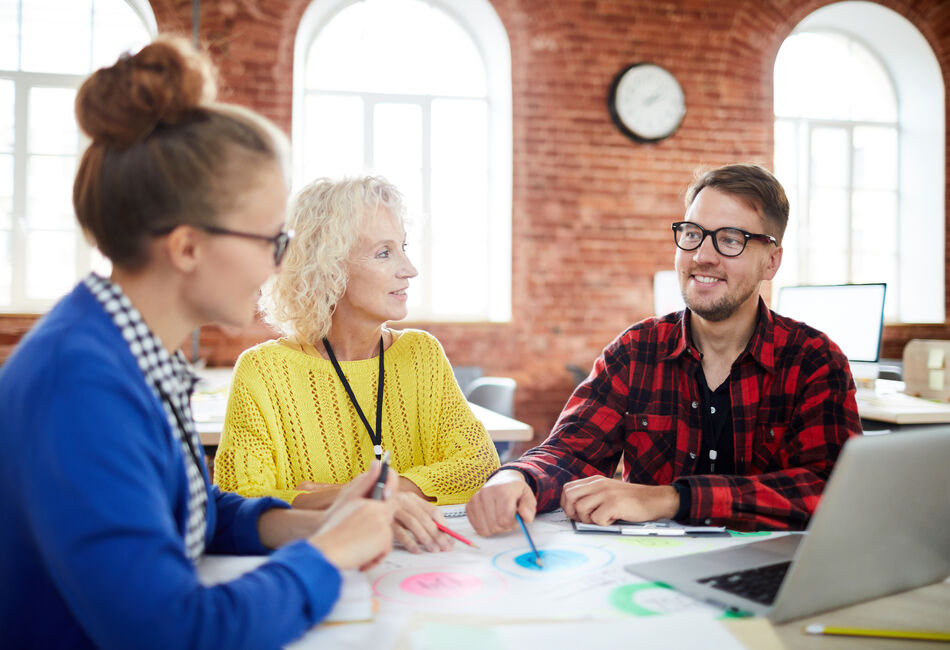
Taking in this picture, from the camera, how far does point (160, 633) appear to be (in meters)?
0.70

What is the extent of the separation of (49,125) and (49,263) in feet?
3.02

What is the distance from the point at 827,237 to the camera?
601 centimetres

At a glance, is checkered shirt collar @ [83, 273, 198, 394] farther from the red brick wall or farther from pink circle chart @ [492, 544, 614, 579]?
the red brick wall

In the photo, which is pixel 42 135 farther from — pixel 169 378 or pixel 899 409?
pixel 899 409

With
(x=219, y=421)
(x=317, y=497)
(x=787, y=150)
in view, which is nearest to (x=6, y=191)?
(x=219, y=421)

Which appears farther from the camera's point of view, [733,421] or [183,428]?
[733,421]

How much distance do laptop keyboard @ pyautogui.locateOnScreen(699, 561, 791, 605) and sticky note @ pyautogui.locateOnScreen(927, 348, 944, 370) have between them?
12.2 ft

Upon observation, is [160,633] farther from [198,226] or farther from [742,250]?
[742,250]

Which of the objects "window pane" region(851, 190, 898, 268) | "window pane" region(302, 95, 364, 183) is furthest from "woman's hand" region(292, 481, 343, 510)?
"window pane" region(851, 190, 898, 268)

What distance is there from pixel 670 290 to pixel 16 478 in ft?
13.6

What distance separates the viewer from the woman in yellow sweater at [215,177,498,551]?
1.64m

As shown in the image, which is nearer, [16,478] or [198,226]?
[16,478]

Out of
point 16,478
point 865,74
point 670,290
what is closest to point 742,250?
point 16,478

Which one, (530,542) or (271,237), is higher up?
(271,237)
